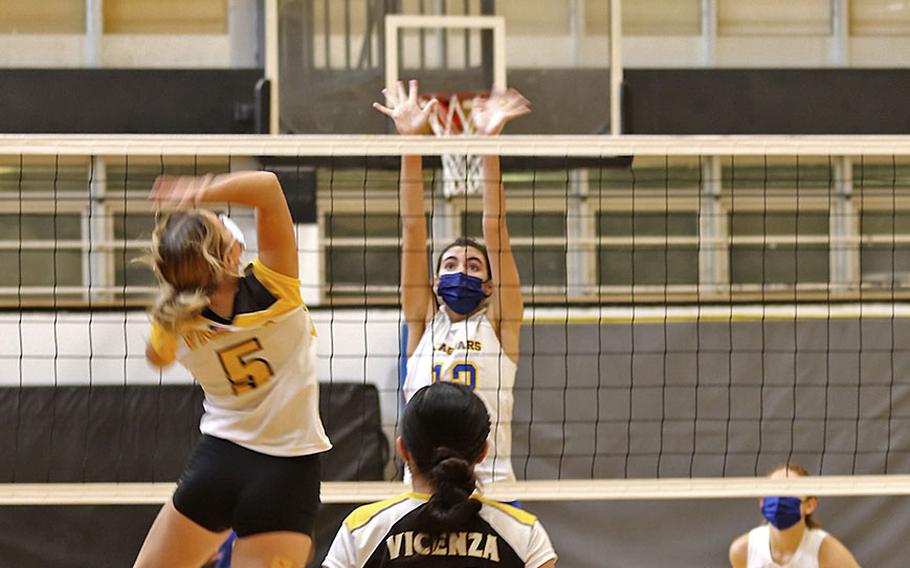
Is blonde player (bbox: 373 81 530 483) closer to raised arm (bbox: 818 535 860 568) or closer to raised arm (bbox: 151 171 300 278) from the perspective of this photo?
raised arm (bbox: 151 171 300 278)

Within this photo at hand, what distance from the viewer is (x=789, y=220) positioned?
10547 millimetres

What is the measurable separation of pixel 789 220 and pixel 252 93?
4.89 m

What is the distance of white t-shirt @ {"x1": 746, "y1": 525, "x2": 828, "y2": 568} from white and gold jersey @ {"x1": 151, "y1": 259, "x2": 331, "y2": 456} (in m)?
3.36

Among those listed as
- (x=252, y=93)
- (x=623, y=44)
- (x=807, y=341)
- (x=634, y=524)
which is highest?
(x=623, y=44)

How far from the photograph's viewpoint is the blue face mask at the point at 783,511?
17.8ft

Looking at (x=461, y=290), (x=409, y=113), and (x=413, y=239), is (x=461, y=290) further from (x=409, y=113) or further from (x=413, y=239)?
(x=409, y=113)

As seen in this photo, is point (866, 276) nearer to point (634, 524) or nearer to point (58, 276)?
point (634, 524)

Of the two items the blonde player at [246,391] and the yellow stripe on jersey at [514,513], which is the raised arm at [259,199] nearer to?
the blonde player at [246,391]

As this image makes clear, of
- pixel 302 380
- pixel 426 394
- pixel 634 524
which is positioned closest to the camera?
pixel 426 394

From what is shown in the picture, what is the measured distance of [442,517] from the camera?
7.25 feet

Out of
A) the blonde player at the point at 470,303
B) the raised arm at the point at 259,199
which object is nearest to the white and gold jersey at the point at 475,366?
the blonde player at the point at 470,303

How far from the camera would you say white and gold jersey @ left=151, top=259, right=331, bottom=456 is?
2.88 metres

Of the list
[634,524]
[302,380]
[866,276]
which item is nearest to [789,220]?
[866,276]

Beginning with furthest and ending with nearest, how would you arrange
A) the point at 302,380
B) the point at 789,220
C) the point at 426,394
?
the point at 789,220 → the point at 302,380 → the point at 426,394
